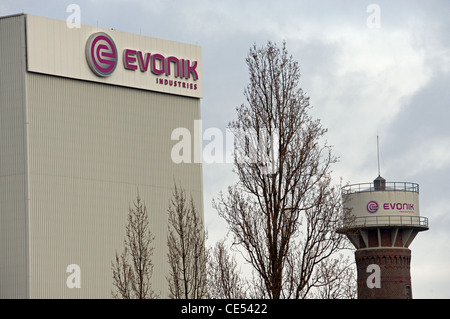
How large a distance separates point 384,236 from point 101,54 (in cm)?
3553

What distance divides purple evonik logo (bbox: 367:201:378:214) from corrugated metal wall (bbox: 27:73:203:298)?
18308 millimetres

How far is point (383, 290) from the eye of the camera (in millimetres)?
108938

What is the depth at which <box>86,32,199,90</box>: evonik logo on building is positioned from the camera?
9444 centimetres

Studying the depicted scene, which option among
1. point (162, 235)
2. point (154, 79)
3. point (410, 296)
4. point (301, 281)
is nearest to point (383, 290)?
point (410, 296)

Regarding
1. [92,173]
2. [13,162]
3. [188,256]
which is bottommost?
[188,256]

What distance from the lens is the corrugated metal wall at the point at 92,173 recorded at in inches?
3482

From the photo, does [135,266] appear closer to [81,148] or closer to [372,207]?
[81,148]

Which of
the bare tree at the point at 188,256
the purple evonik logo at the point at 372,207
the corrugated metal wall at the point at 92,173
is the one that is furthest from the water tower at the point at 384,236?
the bare tree at the point at 188,256

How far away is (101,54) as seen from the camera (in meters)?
95.1

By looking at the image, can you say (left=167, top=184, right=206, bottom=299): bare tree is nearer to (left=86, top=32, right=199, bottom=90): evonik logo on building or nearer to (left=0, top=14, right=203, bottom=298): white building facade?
(left=0, top=14, right=203, bottom=298): white building facade

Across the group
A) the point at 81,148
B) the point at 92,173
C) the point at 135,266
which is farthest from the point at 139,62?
the point at 135,266

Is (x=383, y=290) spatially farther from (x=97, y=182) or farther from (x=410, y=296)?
(x=97, y=182)

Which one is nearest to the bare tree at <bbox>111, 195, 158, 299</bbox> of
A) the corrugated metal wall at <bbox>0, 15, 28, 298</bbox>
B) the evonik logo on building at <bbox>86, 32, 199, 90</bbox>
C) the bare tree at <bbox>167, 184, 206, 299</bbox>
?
the bare tree at <bbox>167, 184, 206, 299</bbox>

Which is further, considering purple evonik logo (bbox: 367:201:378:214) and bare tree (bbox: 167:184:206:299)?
purple evonik logo (bbox: 367:201:378:214)
